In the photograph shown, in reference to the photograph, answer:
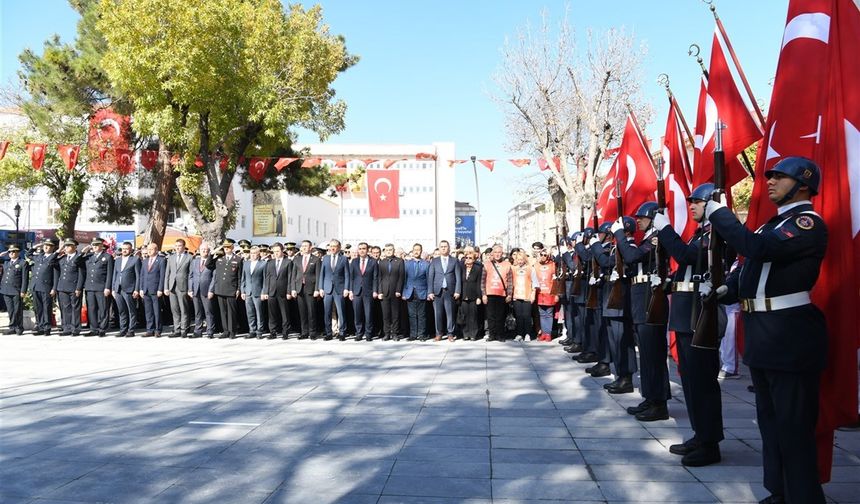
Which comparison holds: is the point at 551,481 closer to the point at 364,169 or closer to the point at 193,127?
the point at 193,127

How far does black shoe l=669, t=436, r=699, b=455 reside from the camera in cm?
447

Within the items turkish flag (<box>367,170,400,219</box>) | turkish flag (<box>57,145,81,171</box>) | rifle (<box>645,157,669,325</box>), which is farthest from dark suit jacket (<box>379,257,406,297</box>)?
turkish flag (<box>367,170,400,219</box>)

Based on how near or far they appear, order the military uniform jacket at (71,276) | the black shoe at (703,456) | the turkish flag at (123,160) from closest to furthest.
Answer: the black shoe at (703,456)
the military uniform jacket at (71,276)
the turkish flag at (123,160)

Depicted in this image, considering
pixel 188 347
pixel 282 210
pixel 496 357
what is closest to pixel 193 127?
pixel 188 347

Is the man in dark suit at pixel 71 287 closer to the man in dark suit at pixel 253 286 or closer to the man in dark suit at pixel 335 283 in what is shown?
the man in dark suit at pixel 253 286

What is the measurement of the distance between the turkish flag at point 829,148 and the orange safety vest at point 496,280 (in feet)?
25.9

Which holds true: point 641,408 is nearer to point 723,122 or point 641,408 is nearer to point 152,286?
point 723,122

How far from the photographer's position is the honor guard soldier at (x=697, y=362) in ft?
14.4

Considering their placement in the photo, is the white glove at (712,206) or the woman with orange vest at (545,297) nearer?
the white glove at (712,206)

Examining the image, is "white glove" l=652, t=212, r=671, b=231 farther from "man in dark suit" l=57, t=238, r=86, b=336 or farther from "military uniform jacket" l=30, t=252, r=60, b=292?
"military uniform jacket" l=30, t=252, r=60, b=292

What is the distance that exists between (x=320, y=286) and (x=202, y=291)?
2263 mm

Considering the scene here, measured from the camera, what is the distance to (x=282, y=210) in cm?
5281

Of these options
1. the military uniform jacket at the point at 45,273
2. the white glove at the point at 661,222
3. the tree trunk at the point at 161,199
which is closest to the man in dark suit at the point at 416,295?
the military uniform jacket at the point at 45,273

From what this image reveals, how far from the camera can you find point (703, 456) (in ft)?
14.3
